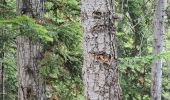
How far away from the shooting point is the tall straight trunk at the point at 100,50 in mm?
3662

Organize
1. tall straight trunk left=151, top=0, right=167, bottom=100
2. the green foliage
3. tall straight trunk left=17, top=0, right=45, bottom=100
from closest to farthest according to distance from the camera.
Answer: the green foliage < tall straight trunk left=17, top=0, right=45, bottom=100 < tall straight trunk left=151, top=0, right=167, bottom=100

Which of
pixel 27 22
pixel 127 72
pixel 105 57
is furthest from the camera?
pixel 127 72

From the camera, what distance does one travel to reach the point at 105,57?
3670 millimetres

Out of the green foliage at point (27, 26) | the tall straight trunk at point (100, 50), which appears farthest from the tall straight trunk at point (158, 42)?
the tall straight trunk at point (100, 50)

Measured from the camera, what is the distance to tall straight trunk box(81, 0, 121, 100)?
366 cm

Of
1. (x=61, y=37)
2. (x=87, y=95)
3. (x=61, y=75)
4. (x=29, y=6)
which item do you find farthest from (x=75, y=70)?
(x=87, y=95)

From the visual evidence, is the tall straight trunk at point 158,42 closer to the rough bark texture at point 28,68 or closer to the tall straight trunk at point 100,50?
the rough bark texture at point 28,68

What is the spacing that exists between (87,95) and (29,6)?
6.87 ft

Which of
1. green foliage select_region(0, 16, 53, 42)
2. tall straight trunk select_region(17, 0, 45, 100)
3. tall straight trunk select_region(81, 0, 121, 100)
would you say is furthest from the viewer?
tall straight trunk select_region(17, 0, 45, 100)

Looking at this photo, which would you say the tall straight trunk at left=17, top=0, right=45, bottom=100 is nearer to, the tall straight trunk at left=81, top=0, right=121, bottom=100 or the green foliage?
the green foliage

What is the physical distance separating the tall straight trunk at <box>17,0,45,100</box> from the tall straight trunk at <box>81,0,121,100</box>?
1871 millimetres

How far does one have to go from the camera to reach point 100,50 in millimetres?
3654

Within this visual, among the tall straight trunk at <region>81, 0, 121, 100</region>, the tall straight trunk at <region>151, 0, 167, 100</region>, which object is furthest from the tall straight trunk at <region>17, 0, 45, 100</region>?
the tall straight trunk at <region>151, 0, 167, 100</region>

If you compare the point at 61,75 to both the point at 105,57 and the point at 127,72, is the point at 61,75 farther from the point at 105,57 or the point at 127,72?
the point at 127,72
